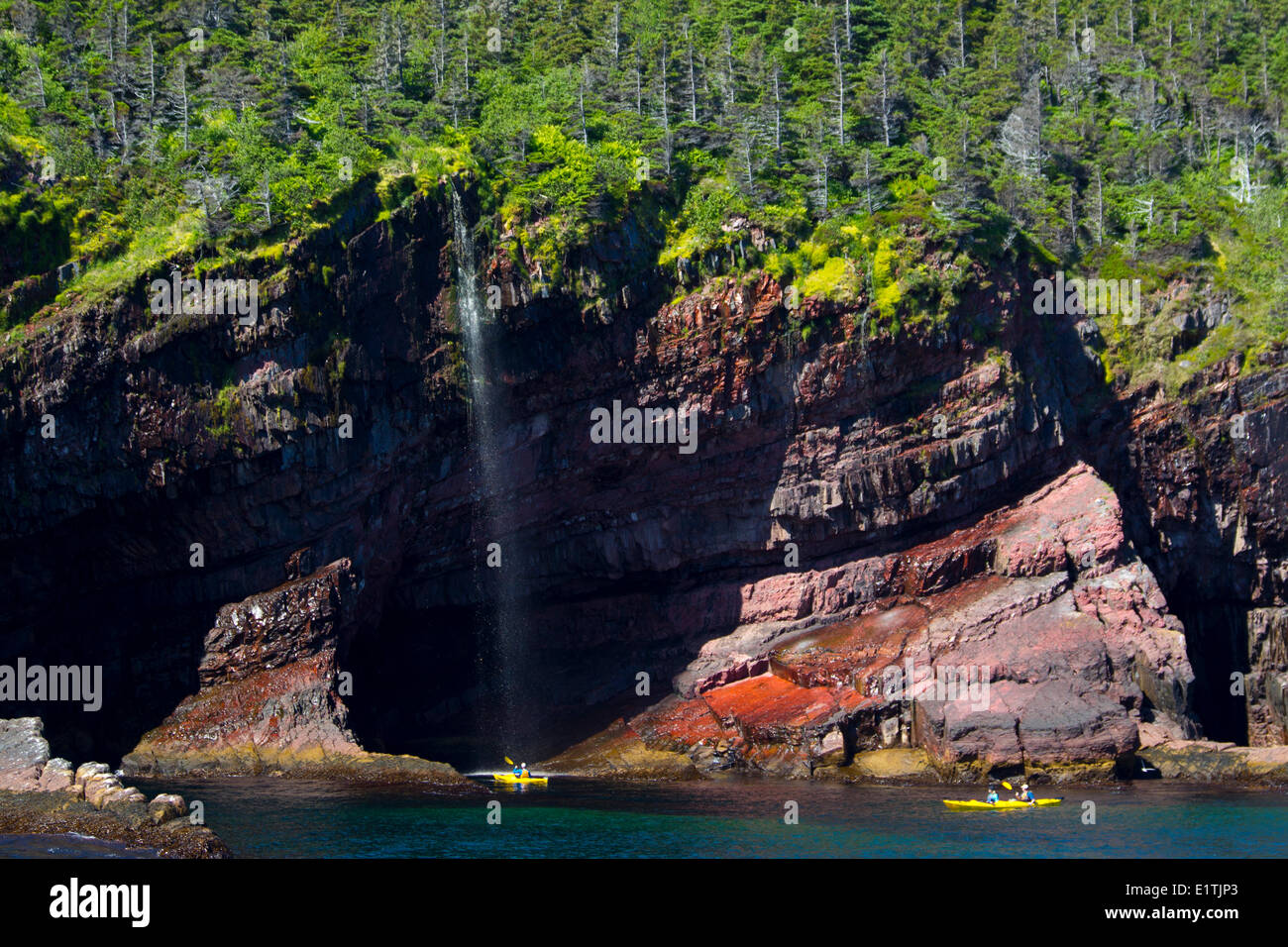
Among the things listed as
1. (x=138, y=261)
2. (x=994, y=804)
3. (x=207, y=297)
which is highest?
(x=138, y=261)

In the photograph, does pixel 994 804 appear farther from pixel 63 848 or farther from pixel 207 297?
pixel 207 297

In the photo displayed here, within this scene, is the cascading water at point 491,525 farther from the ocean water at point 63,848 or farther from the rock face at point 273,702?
the ocean water at point 63,848

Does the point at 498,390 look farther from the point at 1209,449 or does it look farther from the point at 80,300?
the point at 1209,449

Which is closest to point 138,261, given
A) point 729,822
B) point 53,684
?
point 53,684

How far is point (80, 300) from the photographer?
57.3 metres

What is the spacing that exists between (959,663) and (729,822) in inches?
738

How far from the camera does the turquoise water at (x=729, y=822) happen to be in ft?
128

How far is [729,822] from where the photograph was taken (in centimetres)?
4409

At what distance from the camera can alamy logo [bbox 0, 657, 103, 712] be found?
191ft

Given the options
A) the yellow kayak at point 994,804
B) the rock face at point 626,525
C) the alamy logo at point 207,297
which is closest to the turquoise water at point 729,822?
the yellow kayak at point 994,804

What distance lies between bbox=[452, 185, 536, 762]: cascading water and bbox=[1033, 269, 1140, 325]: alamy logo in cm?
3083

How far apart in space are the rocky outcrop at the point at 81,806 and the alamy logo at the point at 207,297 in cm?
2014

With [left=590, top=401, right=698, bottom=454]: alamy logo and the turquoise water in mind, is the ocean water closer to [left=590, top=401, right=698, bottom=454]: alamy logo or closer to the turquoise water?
the turquoise water
